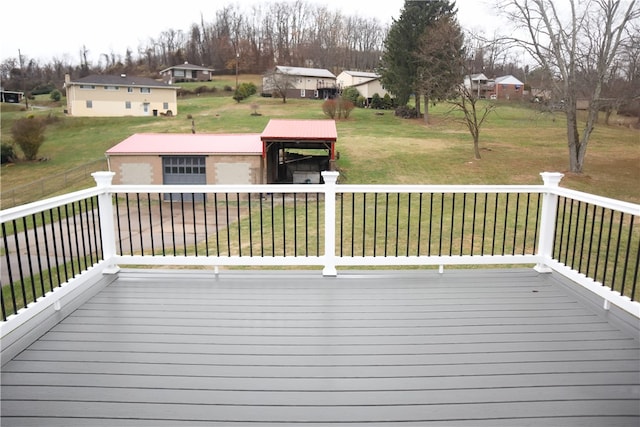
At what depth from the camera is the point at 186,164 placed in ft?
57.5

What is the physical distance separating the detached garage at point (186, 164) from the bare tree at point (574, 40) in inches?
445

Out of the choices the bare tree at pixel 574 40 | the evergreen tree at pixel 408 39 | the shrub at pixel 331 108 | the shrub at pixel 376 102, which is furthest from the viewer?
the shrub at pixel 376 102

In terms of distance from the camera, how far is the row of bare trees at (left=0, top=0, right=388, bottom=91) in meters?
58.0

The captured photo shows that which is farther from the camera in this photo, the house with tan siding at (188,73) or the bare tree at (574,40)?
the house with tan siding at (188,73)

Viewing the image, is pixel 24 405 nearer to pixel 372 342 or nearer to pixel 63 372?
pixel 63 372

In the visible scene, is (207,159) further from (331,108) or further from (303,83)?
(303,83)

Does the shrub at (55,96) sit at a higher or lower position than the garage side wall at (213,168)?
higher

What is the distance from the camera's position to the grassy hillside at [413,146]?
1794 cm

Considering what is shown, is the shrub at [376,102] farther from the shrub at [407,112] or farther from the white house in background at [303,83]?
the white house in background at [303,83]

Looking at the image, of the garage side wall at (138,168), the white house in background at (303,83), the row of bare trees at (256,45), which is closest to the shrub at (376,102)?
the white house in background at (303,83)

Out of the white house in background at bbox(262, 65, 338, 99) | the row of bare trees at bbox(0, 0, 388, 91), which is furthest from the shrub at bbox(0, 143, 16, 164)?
the row of bare trees at bbox(0, 0, 388, 91)

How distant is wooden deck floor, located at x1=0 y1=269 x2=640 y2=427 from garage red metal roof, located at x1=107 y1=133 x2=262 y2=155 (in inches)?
548

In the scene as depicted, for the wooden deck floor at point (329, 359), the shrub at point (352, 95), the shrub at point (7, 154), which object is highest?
the shrub at point (352, 95)

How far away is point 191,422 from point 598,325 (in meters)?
2.72
